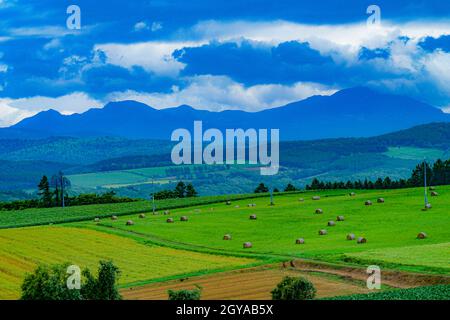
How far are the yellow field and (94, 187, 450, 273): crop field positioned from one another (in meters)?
4.30

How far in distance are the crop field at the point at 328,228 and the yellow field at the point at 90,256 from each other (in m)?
4.30

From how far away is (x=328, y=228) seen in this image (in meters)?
84.2

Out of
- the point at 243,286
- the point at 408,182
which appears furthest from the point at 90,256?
the point at 408,182

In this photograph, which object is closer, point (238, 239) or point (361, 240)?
point (361, 240)

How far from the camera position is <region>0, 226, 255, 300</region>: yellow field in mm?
62219

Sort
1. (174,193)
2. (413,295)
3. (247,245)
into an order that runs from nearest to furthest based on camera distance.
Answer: (413,295) → (247,245) → (174,193)

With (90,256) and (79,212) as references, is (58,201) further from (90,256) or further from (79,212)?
(90,256)

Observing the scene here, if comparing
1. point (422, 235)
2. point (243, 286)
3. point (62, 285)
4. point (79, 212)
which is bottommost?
point (243, 286)

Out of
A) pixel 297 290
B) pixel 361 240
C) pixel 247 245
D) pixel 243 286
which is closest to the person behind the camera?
pixel 297 290

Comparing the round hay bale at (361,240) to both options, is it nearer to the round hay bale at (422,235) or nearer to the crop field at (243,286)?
the round hay bale at (422,235)

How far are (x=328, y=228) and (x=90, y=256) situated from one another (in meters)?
24.7

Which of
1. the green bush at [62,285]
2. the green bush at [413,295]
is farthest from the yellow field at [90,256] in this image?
the green bush at [413,295]
